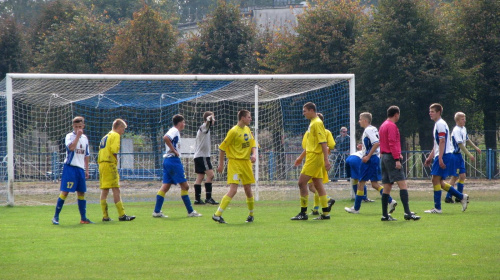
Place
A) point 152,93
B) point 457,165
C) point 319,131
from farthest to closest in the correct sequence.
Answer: point 152,93
point 457,165
point 319,131

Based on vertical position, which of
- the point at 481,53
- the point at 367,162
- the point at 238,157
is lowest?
the point at 367,162

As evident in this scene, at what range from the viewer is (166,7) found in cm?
6562

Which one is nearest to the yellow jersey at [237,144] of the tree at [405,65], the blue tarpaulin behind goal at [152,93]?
the blue tarpaulin behind goal at [152,93]

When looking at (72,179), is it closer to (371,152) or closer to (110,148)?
(110,148)

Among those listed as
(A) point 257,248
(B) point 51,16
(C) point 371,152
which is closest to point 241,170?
(C) point 371,152

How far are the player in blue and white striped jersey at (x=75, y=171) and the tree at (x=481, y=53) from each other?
18795 mm

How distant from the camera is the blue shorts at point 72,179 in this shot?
1130 centimetres

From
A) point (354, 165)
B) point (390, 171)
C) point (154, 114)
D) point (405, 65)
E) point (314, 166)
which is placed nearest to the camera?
point (390, 171)

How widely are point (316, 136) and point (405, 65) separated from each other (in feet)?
53.8

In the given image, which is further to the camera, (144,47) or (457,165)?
(144,47)

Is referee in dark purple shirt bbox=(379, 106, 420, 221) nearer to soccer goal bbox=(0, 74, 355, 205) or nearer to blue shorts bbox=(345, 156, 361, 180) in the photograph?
blue shorts bbox=(345, 156, 361, 180)

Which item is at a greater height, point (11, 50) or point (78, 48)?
point (11, 50)

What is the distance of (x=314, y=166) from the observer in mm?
11133

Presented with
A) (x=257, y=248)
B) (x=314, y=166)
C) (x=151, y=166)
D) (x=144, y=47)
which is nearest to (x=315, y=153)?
(x=314, y=166)
